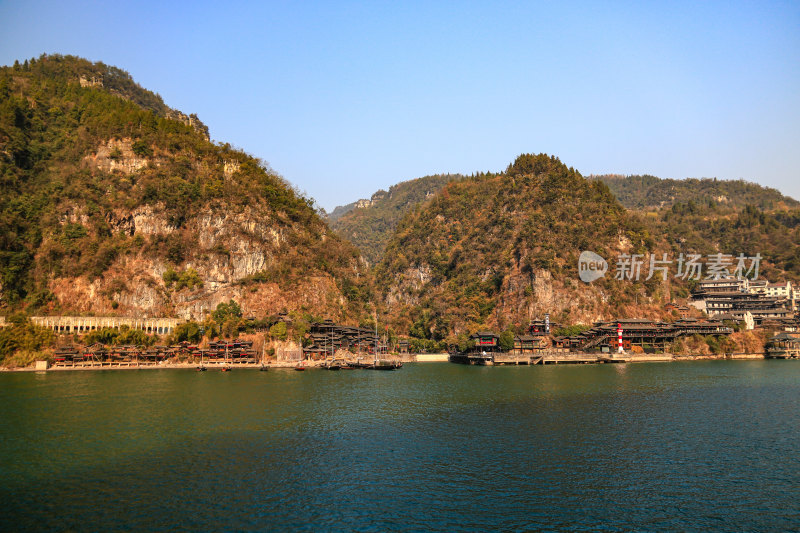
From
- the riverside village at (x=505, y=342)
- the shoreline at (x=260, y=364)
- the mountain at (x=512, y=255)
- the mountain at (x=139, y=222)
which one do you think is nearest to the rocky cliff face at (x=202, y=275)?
the mountain at (x=139, y=222)

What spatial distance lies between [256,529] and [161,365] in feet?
244

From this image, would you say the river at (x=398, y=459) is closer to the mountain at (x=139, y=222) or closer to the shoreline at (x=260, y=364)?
the shoreline at (x=260, y=364)

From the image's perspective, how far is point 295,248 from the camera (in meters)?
122

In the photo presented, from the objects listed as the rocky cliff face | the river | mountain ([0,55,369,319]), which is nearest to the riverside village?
the rocky cliff face

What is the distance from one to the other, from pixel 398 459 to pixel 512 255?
112252 mm

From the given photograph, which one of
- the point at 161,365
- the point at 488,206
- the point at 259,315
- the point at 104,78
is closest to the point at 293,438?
the point at 161,365

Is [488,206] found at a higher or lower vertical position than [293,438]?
higher

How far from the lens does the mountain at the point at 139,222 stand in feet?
328

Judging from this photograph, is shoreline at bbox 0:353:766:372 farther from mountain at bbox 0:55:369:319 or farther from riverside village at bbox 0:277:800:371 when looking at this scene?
mountain at bbox 0:55:369:319

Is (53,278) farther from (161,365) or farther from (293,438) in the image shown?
(293,438)

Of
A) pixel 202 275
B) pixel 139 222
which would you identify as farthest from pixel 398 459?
pixel 139 222

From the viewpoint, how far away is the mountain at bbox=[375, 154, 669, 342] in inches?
5074

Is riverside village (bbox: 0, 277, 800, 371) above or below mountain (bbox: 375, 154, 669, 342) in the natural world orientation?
below

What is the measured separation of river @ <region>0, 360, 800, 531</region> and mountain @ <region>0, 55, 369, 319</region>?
4241 centimetres
